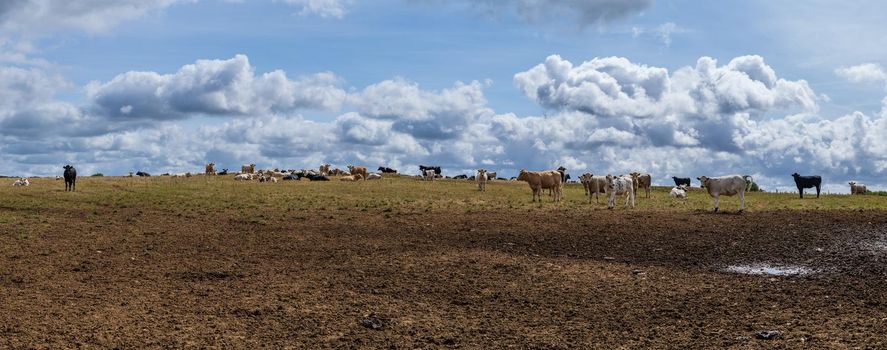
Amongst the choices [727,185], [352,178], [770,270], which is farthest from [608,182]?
[352,178]

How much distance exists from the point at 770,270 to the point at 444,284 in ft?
28.1

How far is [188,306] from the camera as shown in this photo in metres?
14.4

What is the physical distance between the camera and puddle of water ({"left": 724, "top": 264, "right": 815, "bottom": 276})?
58.9 ft

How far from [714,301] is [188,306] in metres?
10.7

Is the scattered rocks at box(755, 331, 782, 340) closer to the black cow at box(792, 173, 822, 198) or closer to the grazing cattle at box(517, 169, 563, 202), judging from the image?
the grazing cattle at box(517, 169, 563, 202)

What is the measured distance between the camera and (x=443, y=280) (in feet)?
55.9

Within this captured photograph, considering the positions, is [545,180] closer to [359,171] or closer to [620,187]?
[620,187]

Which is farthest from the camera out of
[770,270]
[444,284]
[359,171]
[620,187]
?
[359,171]

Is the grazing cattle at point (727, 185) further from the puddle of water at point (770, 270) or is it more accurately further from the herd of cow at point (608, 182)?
the puddle of water at point (770, 270)

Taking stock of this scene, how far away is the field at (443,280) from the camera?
12.6 m

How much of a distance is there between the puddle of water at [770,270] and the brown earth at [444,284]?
0.47 meters

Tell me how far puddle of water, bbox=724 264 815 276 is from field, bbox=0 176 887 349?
0.24 feet

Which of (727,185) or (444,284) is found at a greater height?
(727,185)

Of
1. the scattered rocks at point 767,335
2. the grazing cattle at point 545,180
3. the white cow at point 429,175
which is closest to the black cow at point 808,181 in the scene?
the grazing cattle at point 545,180
